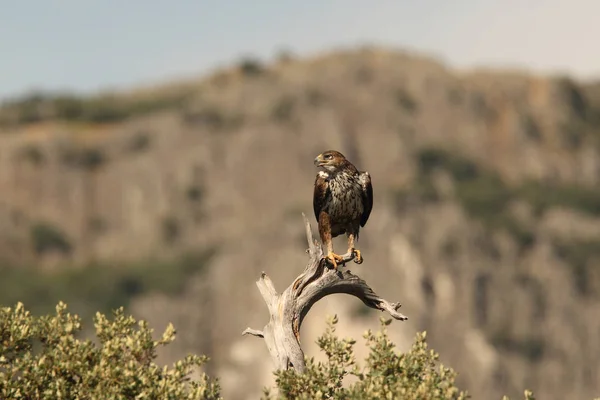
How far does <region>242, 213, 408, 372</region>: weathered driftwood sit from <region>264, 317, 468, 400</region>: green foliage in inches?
37.8

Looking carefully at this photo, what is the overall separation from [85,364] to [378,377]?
4.45m

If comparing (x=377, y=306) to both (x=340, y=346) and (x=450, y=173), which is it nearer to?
(x=340, y=346)

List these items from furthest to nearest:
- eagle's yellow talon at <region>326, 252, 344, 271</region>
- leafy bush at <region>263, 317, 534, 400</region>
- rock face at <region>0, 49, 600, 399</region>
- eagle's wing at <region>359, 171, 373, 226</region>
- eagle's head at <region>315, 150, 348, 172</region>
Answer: rock face at <region>0, 49, 600, 399</region> → eagle's wing at <region>359, 171, 373, 226</region> → eagle's head at <region>315, 150, 348, 172</region> → eagle's yellow talon at <region>326, 252, 344, 271</region> → leafy bush at <region>263, 317, 534, 400</region>

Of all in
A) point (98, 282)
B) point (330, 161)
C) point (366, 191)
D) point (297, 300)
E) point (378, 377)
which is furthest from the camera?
point (98, 282)

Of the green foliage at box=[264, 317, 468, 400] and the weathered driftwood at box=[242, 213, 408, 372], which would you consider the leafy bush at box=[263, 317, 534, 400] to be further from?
the weathered driftwood at box=[242, 213, 408, 372]

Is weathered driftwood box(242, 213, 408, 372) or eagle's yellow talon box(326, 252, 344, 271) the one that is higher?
eagle's yellow talon box(326, 252, 344, 271)

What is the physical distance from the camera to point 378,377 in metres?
17.3

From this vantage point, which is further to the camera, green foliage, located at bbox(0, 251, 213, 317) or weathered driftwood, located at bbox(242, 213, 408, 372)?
green foliage, located at bbox(0, 251, 213, 317)

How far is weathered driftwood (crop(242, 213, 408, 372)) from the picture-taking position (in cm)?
1941

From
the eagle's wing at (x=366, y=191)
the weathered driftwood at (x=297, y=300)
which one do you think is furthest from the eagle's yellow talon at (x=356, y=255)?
the eagle's wing at (x=366, y=191)

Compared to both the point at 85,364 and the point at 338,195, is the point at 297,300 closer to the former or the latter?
the point at 338,195

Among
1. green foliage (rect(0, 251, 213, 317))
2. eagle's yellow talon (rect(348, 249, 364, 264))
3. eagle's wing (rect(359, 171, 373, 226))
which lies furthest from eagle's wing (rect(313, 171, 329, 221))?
green foliage (rect(0, 251, 213, 317))

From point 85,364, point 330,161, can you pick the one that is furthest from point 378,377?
point 330,161

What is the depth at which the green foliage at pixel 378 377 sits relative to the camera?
1664 centimetres
